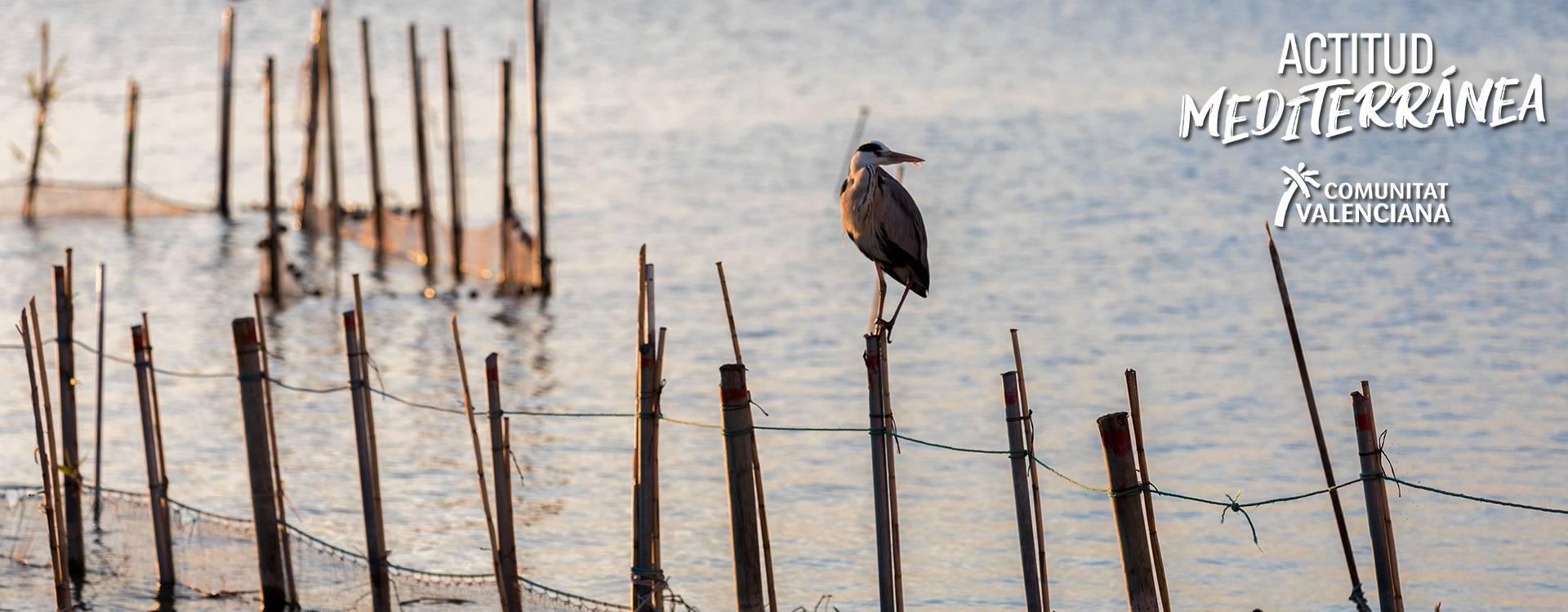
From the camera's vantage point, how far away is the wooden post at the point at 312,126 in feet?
64.2

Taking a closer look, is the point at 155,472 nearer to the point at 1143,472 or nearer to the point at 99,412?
the point at 99,412

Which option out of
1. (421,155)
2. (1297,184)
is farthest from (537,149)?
(1297,184)

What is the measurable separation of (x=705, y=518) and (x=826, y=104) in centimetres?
2100

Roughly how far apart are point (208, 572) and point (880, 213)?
367 centimetres

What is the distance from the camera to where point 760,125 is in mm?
29859

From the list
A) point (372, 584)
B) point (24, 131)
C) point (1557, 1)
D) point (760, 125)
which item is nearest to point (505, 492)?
point (372, 584)

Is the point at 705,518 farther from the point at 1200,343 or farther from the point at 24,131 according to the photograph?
the point at 24,131

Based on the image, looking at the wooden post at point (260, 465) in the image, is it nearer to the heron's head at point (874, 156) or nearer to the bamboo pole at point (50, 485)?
the bamboo pole at point (50, 485)

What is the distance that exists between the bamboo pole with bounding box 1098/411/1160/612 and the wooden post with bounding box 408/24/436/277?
43.4 ft

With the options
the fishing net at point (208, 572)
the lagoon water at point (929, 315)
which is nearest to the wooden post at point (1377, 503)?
the fishing net at point (208, 572)

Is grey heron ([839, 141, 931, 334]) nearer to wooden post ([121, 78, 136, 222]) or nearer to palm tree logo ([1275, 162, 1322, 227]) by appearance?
palm tree logo ([1275, 162, 1322, 227])

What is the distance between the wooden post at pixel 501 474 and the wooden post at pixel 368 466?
1.78 ft

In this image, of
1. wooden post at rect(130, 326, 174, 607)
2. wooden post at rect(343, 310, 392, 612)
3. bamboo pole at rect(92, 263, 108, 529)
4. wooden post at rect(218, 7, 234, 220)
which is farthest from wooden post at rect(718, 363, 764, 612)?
wooden post at rect(218, 7, 234, 220)

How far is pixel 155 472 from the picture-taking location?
8305mm
